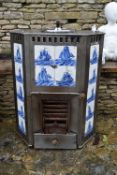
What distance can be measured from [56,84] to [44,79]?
141 millimetres

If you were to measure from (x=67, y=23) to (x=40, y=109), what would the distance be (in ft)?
4.49

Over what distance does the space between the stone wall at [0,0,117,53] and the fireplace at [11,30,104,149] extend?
0.77 m

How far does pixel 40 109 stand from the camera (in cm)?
332

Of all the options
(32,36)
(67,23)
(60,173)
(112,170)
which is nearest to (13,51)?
(32,36)

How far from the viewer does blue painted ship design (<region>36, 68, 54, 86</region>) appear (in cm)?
312

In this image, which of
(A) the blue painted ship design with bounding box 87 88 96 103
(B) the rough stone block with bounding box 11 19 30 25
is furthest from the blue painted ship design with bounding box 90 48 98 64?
(B) the rough stone block with bounding box 11 19 30 25

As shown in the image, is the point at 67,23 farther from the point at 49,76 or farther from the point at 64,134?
the point at 64,134

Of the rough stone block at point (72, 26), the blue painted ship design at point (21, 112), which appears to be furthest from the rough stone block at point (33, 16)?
the blue painted ship design at point (21, 112)

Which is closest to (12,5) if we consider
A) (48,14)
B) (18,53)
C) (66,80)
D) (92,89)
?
(48,14)

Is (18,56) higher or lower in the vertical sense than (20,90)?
higher

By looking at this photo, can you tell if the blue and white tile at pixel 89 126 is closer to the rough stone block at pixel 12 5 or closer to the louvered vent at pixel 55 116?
the louvered vent at pixel 55 116

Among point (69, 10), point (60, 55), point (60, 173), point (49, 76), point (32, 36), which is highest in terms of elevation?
point (69, 10)

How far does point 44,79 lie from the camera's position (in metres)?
3.14

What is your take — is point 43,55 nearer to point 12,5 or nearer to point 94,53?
point 94,53
